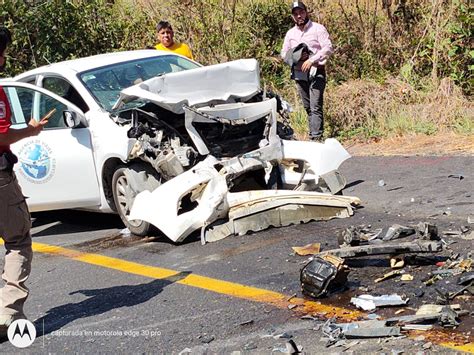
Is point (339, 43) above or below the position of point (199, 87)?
below

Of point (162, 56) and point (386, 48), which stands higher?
point (162, 56)

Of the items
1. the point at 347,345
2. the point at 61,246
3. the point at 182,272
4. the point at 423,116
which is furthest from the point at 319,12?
the point at 347,345

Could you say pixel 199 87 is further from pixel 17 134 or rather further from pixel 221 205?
pixel 17 134

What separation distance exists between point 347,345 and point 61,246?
4.22 metres

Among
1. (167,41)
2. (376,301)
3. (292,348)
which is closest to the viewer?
(292,348)

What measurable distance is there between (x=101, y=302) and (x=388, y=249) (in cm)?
215

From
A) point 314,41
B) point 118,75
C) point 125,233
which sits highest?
point 118,75

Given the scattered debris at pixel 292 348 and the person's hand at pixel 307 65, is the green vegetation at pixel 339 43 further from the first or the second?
the scattered debris at pixel 292 348

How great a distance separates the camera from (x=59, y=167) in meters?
8.03

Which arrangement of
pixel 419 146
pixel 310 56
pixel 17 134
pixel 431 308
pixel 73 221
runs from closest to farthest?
pixel 431 308 → pixel 17 134 → pixel 73 221 → pixel 419 146 → pixel 310 56

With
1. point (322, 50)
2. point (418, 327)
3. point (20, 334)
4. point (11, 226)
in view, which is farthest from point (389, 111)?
point (20, 334)

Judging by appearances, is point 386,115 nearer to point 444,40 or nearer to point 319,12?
point 444,40

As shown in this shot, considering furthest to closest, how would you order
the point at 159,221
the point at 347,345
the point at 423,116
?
the point at 423,116 < the point at 159,221 < the point at 347,345

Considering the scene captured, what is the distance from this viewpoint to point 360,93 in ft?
39.9
